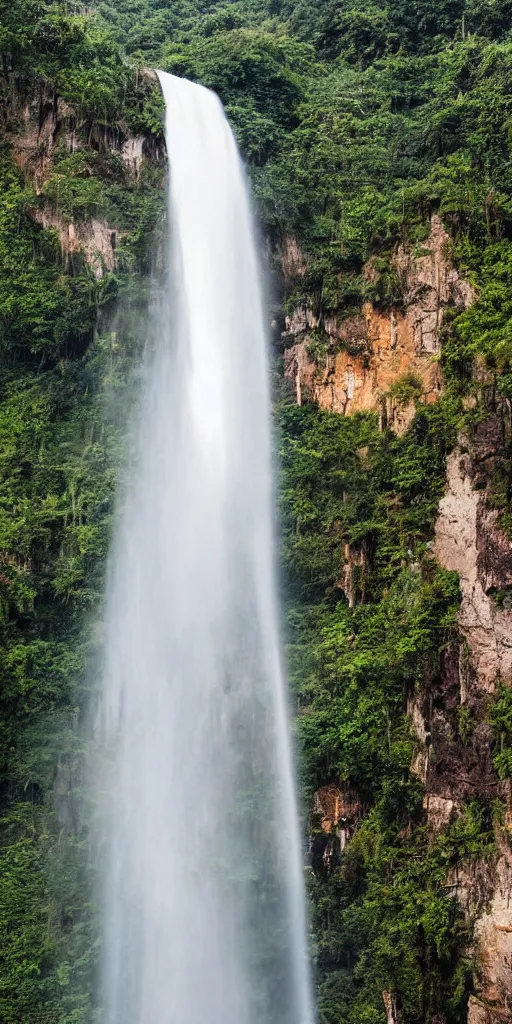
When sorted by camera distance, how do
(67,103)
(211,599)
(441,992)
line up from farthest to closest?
(67,103) < (211,599) < (441,992)

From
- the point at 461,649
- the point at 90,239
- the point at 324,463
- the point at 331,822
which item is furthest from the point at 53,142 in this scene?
the point at 331,822

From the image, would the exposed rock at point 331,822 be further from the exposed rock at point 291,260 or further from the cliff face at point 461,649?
the exposed rock at point 291,260

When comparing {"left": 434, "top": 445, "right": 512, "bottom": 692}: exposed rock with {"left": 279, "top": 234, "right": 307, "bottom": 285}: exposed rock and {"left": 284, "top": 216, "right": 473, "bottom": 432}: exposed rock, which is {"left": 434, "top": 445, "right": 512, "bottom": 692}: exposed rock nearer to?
{"left": 284, "top": 216, "right": 473, "bottom": 432}: exposed rock

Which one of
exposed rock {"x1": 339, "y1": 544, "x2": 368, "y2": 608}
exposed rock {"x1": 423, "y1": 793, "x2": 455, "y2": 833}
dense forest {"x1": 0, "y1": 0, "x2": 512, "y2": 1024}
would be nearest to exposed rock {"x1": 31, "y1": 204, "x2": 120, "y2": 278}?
dense forest {"x1": 0, "y1": 0, "x2": 512, "y2": 1024}

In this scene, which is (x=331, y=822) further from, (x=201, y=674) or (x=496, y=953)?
(x=496, y=953)

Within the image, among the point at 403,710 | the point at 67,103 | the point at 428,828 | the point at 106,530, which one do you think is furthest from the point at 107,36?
the point at 428,828

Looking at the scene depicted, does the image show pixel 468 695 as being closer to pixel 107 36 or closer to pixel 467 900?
pixel 467 900
